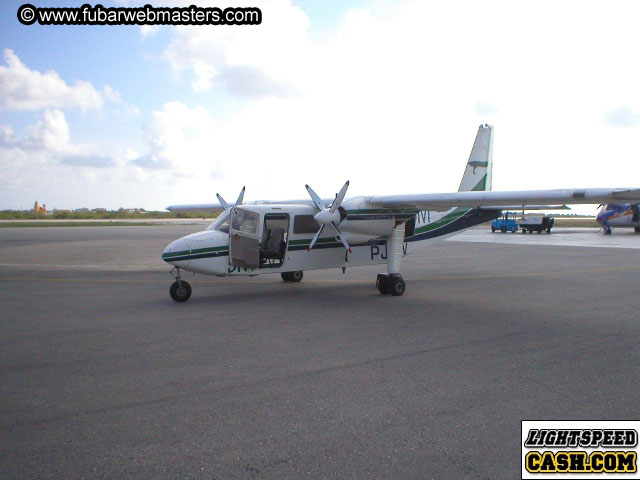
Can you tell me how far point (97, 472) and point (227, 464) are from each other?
1.11m

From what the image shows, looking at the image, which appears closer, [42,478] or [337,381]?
[42,478]

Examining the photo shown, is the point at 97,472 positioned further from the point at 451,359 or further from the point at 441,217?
the point at 441,217

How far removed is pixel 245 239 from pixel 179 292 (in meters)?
2.19

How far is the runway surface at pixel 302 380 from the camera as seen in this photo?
471 cm

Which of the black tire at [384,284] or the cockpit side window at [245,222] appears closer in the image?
the cockpit side window at [245,222]

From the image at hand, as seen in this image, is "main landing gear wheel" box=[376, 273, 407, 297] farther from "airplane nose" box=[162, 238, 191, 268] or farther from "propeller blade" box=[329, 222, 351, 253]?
"airplane nose" box=[162, 238, 191, 268]

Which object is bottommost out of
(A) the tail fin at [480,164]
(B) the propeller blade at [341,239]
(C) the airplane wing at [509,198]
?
(B) the propeller blade at [341,239]

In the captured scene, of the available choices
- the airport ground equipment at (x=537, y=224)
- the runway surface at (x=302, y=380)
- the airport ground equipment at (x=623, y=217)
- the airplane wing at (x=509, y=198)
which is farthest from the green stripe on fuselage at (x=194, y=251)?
the airport ground equipment at (x=623, y=217)

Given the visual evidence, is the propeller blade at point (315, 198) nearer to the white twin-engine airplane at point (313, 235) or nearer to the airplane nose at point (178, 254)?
the white twin-engine airplane at point (313, 235)

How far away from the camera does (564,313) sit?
11.5 metres

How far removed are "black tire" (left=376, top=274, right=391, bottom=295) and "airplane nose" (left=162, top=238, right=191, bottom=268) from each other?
17.6ft

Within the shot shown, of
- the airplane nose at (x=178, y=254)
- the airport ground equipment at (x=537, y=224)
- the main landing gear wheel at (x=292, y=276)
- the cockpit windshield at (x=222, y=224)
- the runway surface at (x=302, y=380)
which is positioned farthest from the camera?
the airport ground equipment at (x=537, y=224)

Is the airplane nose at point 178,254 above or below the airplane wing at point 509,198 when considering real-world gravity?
below

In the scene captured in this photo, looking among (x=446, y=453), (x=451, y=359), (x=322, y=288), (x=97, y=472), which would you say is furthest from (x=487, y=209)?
(x=97, y=472)
